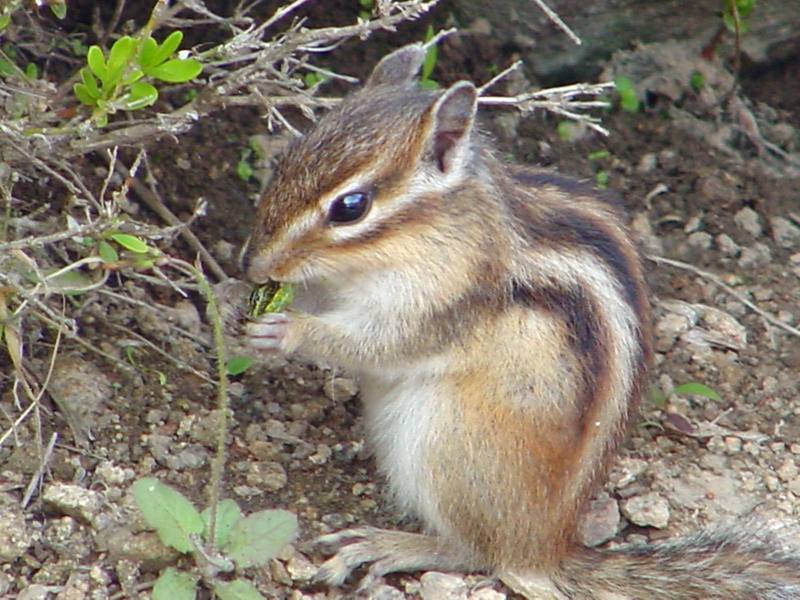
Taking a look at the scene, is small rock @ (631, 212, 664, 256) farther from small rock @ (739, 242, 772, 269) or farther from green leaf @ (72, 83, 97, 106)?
green leaf @ (72, 83, 97, 106)

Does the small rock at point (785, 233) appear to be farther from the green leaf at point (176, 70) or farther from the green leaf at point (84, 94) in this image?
the green leaf at point (84, 94)

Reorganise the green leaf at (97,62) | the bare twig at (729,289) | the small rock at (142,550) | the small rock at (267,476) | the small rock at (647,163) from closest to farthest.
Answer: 1. the green leaf at (97,62)
2. the small rock at (142,550)
3. the small rock at (267,476)
4. the bare twig at (729,289)
5. the small rock at (647,163)

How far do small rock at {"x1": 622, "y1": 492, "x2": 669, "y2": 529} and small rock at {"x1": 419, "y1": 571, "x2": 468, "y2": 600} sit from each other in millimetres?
684

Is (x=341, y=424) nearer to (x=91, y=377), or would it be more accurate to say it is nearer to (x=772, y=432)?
(x=91, y=377)

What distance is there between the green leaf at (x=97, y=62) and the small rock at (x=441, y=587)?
176cm

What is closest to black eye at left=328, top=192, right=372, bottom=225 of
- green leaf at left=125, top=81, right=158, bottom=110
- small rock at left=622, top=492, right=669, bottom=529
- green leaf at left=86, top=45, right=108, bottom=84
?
green leaf at left=125, top=81, right=158, bottom=110

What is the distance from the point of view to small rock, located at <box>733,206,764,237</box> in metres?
5.75

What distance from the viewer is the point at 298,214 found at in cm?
373

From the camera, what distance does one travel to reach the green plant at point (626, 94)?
5.96m

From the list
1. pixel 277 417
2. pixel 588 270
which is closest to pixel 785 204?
pixel 588 270

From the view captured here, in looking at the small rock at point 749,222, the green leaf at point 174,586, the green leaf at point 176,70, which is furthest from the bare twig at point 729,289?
the green leaf at point 174,586

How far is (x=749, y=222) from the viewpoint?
576 cm

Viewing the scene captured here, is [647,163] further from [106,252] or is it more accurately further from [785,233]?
[106,252]

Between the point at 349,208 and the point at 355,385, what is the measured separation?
4.06 ft
